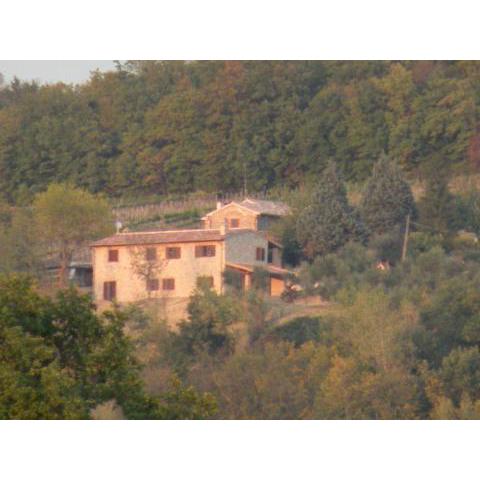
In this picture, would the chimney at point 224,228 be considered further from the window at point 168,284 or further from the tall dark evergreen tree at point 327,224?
the tall dark evergreen tree at point 327,224

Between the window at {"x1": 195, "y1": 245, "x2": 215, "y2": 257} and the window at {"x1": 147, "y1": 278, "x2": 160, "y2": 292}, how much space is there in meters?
1.02

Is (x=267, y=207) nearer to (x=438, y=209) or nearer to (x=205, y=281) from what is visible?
(x=438, y=209)

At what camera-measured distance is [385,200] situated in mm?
40906

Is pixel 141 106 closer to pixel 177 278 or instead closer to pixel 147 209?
pixel 147 209

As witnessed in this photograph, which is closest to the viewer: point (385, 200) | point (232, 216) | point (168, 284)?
point (168, 284)

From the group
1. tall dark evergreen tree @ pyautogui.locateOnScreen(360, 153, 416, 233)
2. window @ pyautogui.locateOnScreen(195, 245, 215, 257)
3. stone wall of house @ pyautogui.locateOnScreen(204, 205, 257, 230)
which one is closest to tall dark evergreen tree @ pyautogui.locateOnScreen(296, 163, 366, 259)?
tall dark evergreen tree @ pyautogui.locateOnScreen(360, 153, 416, 233)

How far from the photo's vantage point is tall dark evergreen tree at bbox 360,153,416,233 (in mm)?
39969

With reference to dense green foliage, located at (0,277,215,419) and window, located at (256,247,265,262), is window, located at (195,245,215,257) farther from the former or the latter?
dense green foliage, located at (0,277,215,419)

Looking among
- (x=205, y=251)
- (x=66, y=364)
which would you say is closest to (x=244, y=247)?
(x=205, y=251)

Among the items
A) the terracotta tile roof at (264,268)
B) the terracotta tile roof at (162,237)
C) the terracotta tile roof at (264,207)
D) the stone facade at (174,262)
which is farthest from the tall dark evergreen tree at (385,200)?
the terracotta tile roof at (162,237)

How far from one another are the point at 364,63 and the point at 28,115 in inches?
363

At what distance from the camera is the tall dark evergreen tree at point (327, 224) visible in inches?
1528

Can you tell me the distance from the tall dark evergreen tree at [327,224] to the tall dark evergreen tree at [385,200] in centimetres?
44

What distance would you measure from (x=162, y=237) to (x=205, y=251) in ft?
4.56
